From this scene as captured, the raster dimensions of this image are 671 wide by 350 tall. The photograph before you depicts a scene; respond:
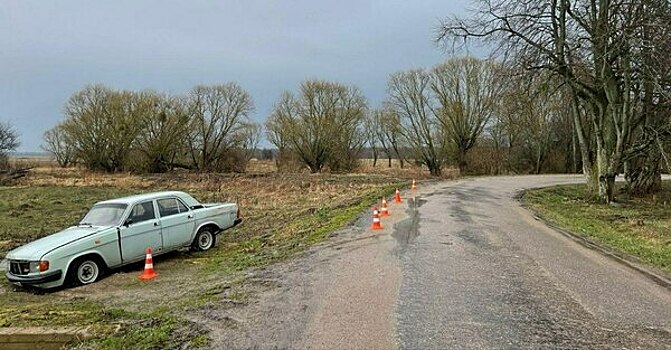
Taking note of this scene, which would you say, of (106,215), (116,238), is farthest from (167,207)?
(116,238)

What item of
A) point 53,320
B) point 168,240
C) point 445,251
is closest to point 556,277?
point 445,251

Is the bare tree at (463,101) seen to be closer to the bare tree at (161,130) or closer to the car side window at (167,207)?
the bare tree at (161,130)

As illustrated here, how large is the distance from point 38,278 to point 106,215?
2305mm

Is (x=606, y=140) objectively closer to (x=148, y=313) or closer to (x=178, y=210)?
(x=178, y=210)

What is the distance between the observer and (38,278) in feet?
31.7

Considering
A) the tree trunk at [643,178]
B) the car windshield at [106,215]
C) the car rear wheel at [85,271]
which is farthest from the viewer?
the tree trunk at [643,178]

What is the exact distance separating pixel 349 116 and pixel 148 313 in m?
46.6

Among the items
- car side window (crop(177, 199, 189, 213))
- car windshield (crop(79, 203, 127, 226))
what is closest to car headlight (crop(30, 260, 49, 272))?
car windshield (crop(79, 203, 127, 226))

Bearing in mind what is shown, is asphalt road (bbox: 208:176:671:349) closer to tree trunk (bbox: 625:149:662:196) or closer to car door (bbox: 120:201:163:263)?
car door (bbox: 120:201:163:263)

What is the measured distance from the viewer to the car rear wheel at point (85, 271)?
403 inches

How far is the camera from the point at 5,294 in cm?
993

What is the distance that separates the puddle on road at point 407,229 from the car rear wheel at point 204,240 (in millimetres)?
4931

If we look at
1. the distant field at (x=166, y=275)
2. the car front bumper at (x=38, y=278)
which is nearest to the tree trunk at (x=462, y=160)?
the distant field at (x=166, y=275)

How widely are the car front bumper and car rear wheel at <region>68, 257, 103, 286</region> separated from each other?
11.8 inches
